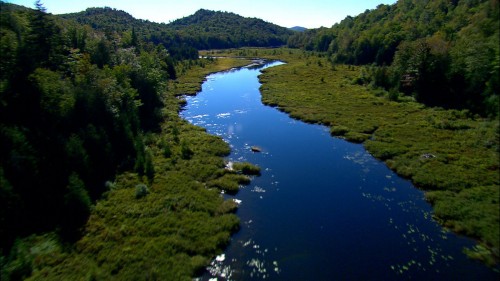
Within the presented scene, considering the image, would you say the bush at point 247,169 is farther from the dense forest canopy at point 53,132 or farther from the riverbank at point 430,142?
the riverbank at point 430,142

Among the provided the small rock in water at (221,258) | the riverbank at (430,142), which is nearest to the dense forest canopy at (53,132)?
the small rock in water at (221,258)

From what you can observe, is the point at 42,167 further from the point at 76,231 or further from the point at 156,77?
the point at 156,77

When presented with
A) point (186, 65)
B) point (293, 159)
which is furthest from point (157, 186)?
point (186, 65)

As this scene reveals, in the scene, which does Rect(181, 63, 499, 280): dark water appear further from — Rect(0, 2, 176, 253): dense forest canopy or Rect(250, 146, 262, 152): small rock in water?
Rect(0, 2, 176, 253): dense forest canopy

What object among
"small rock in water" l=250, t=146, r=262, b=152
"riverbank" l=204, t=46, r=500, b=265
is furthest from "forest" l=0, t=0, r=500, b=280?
"riverbank" l=204, t=46, r=500, b=265

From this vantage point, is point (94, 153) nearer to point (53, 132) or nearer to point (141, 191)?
point (53, 132)

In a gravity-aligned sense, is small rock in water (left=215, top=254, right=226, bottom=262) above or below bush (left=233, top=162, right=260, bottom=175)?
above
